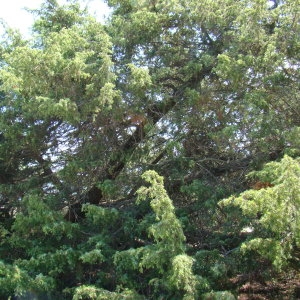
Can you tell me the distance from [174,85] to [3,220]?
4.66 metres

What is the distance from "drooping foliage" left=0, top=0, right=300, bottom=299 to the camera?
6.20 meters

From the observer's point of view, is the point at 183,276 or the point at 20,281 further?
the point at 20,281

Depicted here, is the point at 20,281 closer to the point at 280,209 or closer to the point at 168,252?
the point at 168,252

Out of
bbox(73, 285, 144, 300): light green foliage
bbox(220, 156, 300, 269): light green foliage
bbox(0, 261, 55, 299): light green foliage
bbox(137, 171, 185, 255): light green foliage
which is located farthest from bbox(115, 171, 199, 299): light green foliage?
bbox(0, 261, 55, 299): light green foliage

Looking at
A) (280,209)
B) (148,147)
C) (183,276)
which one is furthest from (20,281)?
(280,209)

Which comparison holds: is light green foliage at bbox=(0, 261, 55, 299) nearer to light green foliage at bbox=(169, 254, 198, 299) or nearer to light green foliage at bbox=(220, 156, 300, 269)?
light green foliage at bbox=(169, 254, 198, 299)

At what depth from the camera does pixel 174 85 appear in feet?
28.1

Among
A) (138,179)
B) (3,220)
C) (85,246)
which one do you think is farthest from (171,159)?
(3,220)

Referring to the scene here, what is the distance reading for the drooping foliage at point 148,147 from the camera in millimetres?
6199

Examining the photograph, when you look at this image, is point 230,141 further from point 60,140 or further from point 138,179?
point 60,140

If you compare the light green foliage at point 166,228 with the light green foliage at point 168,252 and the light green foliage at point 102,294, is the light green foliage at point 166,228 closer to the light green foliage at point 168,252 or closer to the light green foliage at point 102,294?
the light green foliage at point 168,252

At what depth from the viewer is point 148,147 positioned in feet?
26.8

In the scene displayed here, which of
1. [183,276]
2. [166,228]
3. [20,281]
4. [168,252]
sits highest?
[166,228]

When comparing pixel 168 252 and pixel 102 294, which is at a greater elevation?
pixel 168 252
